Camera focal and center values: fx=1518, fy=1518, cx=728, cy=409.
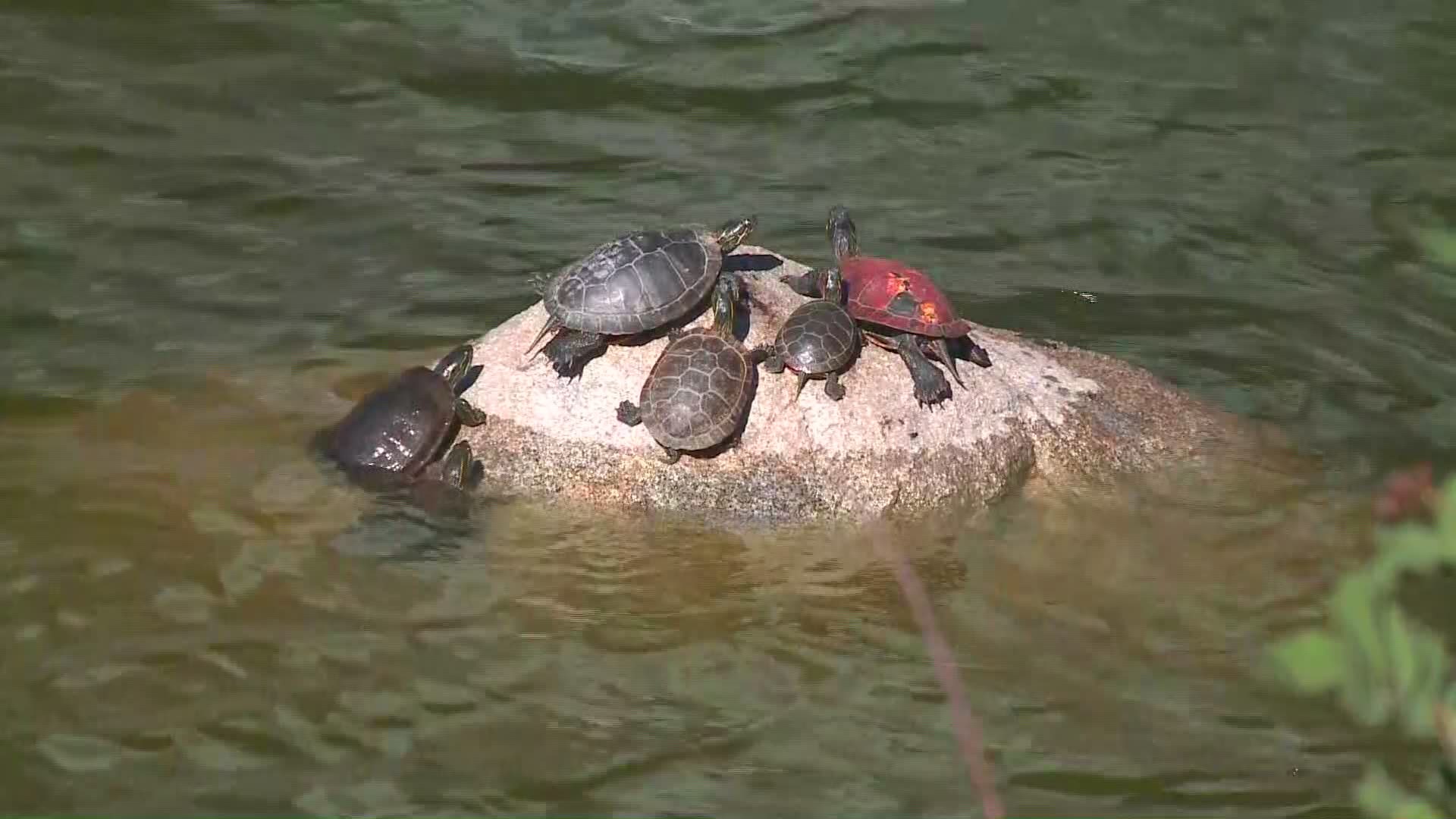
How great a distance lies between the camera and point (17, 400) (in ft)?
20.9

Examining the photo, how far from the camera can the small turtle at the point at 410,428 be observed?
540cm

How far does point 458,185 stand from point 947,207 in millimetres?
2835

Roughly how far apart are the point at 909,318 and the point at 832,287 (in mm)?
304

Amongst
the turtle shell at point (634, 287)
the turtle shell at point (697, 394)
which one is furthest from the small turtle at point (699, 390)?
the turtle shell at point (634, 287)

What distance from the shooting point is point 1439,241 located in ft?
5.18

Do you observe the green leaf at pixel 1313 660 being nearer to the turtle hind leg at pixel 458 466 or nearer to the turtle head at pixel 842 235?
the turtle hind leg at pixel 458 466

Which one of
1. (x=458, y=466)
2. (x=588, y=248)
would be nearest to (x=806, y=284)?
(x=458, y=466)

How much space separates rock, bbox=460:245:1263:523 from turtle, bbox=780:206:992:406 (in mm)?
68

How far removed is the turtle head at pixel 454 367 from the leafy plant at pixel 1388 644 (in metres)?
4.33

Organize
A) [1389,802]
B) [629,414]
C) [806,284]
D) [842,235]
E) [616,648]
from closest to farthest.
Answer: [1389,802], [616,648], [629,414], [806,284], [842,235]

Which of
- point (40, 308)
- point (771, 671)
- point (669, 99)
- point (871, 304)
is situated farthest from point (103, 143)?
point (771, 671)

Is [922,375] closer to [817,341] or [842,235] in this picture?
[817,341]

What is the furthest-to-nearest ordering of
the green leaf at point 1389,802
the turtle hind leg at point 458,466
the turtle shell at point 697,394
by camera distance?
the turtle hind leg at point 458,466 < the turtle shell at point 697,394 < the green leaf at point 1389,802

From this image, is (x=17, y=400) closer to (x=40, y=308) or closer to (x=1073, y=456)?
(x=40, y=308)
